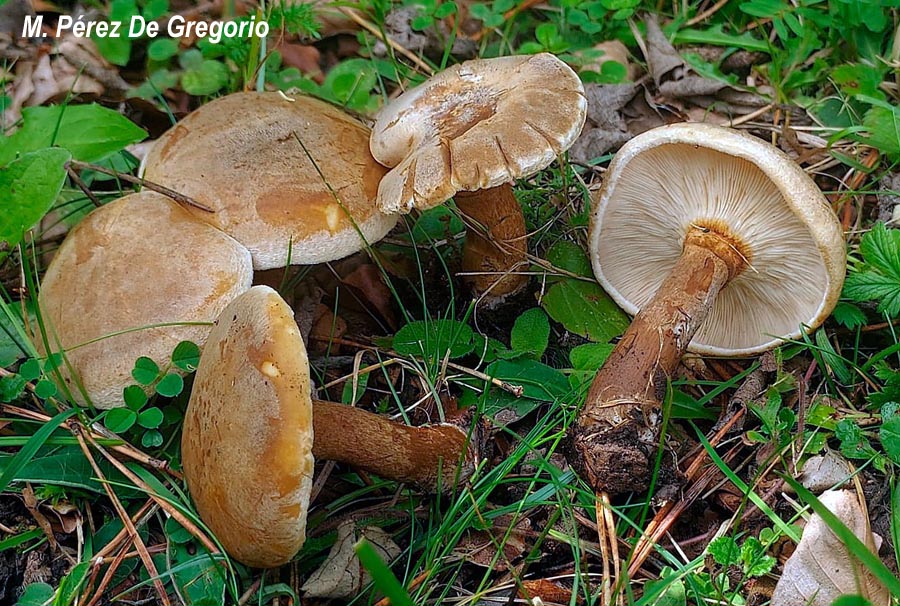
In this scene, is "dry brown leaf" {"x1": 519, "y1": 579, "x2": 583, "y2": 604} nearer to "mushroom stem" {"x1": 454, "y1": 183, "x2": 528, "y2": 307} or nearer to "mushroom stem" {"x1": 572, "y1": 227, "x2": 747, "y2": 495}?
"mushroom stem" {"x1": 572, "y1": 227, "x2": 747, "y2": 495}

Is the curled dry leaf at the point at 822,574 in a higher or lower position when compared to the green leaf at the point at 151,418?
higher

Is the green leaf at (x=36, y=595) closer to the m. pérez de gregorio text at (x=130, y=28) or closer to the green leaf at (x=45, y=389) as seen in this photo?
the green leaf at (x=45, y=389)

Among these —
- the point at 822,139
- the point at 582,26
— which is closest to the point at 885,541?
the point at 822,139

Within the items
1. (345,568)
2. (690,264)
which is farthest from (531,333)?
(345,568)

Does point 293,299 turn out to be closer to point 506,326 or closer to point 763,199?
point 506,326

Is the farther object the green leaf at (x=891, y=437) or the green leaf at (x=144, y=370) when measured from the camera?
the green leaf at (x=144, y=370)

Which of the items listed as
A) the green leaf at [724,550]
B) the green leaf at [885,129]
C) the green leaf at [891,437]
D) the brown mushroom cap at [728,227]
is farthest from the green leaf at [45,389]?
the green leaf at [885,129]

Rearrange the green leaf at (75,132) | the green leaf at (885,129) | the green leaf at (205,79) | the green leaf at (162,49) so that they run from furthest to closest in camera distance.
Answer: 1. the green leaf at (162,49)
2. the green leaf at (205,79)
3. the green leaf at (885,129)
4. the green leaf at (75,132)
